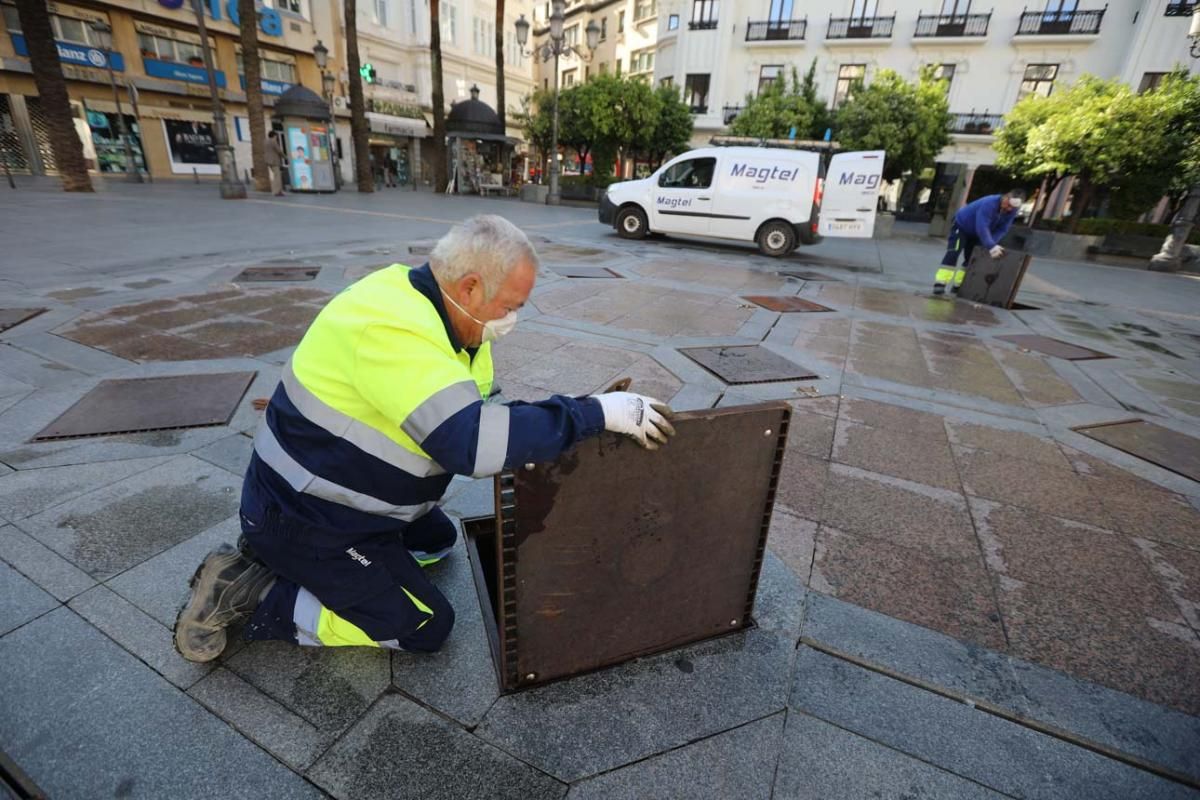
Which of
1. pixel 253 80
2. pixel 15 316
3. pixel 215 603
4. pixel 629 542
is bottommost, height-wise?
pixel 15 316

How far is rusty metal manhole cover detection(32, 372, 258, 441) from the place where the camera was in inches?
126

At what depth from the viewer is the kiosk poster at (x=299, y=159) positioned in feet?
62.3

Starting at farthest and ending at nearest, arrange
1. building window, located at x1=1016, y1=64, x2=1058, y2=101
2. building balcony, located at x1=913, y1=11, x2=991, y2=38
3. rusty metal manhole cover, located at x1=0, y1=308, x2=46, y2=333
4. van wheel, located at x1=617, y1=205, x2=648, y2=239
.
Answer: building balcony, located at x1=913, y1=11, x2=991, y2=38 → building window, located at x1=1016, y1=64, x2=1058, y2=101 → van wheel, located at x1=617, y1=205, x2=648, y2=239 → rusty metal manhole cover, located at x1=0, y1=308, x2=46, y2=333

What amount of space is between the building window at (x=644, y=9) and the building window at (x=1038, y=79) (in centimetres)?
2181

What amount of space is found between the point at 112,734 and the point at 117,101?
29.6m

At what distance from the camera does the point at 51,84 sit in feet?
46.3

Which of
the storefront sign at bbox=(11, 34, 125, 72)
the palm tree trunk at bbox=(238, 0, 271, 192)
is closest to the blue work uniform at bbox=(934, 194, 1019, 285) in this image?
the palm tree trunk at bbox=(238, 0, 271, 192)

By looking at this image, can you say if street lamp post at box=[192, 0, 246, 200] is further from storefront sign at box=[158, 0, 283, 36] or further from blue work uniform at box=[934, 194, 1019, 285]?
blue work uniform at box=[934, 194, 1019, 285]

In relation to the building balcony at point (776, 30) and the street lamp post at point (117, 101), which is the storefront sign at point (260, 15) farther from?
the building balcony at point (776, 30)

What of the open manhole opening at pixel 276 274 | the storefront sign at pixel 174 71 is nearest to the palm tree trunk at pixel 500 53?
the storefront sign at pixel 174 71

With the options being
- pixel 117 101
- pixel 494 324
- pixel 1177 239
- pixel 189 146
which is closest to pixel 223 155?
pixel 117 101

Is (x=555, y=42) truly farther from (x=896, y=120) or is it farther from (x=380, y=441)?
(x=380, y=441)

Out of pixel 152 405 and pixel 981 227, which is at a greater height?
pixel 981 227

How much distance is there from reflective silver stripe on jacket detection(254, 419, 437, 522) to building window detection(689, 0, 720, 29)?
35435mm
